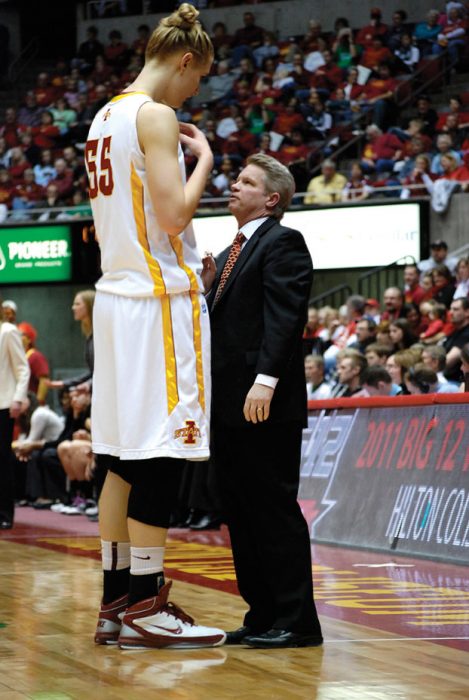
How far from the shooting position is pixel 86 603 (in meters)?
5.88

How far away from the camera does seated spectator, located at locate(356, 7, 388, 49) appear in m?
21.5

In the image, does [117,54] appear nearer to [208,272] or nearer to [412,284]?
[412,284]

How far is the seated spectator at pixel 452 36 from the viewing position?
2033 cm

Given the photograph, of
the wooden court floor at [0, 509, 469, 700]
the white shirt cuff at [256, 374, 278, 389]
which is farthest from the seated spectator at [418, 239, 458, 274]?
the white shirt cuff at [256, 374, 278, 389]

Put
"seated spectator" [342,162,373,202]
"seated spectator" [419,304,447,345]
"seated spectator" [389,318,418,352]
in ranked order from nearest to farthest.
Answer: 1. "seated spectator" [389,318,418,352]
2. "seated spectator" [419,304,447,345]
3. "seated spectator" [342,162,373,202]

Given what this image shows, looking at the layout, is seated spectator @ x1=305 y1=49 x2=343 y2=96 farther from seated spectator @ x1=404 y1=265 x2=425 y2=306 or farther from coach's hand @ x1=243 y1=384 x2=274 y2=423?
coach's hand @ x1=243 y1=384 x2=274 y2=423

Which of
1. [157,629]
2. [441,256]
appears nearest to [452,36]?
[441,256]

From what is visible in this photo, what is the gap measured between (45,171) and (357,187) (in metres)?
7.54

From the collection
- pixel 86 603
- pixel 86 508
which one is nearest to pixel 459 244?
pixel 86 508

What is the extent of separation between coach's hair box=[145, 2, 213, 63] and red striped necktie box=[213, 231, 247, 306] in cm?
71

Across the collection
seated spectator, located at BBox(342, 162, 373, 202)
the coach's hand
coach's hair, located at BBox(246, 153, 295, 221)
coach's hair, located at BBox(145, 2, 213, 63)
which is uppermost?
seated spectator, located at BBox(342, 162, 373, 202)

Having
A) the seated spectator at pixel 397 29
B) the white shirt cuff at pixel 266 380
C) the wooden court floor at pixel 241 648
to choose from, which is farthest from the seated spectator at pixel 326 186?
the white shirt cuff at pixel 266 380

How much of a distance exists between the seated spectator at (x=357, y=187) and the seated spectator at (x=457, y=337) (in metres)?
5.51

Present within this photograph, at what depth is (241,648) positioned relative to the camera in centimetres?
468
